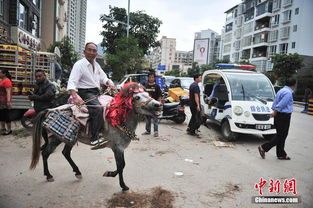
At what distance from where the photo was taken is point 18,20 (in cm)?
1805

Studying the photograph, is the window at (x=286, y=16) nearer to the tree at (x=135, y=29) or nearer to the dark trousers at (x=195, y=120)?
the tree at (x=135, y=29)

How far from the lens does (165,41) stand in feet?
432

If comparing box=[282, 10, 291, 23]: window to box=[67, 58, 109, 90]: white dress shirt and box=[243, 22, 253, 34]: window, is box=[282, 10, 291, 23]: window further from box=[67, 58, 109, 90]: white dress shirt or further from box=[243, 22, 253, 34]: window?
box=[67, 58, 109, 90]: white dress shirt

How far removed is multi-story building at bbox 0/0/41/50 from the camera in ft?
53.5

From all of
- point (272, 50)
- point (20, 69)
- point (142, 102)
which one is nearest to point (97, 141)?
point (142, 102)

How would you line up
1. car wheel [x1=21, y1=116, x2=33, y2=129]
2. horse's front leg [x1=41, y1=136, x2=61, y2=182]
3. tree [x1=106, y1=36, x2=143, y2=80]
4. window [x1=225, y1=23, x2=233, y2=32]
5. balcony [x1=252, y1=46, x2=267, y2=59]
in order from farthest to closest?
1. window [x1=225, y1=23, x2=233, y2=32]
2. balcony [x1=252, y1=46, x2=267, y2=59]
3. tree [x1=106, y1=36, x2=143, y2=80]
4. car wheel [x1=21, y1=116, x2=33, y2=129]
5. horse's front leg [x1=41, y1=136, x2=61, y2=182]

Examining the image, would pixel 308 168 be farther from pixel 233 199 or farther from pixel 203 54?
pixel 203 54

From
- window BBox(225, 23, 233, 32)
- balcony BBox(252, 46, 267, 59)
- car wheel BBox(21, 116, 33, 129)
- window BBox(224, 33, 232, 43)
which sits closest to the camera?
car wheel BBox(21, 116, 33, 129)

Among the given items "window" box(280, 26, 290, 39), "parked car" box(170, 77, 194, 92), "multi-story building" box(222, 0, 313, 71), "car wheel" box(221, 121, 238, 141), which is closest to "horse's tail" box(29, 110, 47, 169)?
"car wheel" box(221, 121, 238, 141)

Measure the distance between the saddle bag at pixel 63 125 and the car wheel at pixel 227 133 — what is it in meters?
5.18

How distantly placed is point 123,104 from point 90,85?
31.7 inches

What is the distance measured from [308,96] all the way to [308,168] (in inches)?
547

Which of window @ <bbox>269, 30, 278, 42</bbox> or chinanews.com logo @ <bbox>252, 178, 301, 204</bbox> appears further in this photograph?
window @ <bbox>269, 30, 278, 42</bbox>

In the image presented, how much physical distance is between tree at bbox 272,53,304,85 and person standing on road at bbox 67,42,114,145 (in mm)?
28731
